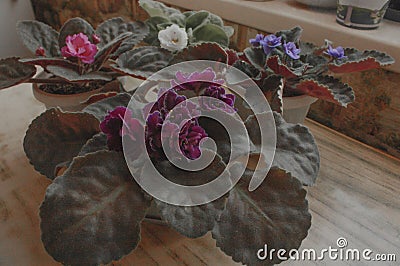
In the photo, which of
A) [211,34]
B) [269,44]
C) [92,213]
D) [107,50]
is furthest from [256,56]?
[92,213]

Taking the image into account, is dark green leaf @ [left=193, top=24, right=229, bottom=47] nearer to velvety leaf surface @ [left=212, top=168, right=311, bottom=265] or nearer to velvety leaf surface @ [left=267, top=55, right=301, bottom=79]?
velvety leaf surface @ [left=267, top=55, right=301, bottom=79]

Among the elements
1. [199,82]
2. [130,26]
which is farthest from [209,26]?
[199,82]

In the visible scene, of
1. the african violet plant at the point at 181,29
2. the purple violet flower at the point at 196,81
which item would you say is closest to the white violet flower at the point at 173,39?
the african violet plant at the point at 181,29

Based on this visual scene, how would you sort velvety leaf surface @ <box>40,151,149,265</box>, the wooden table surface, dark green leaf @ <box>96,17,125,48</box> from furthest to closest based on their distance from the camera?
dark green leaf @ <box>96,17,125,48</box>, the wooden table surface, velvety leaf surface @ <box>40,151,149,265</box>

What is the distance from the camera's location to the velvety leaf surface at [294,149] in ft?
1.40

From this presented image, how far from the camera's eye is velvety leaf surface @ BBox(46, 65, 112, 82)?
21.0 inches

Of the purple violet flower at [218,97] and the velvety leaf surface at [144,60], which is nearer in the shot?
the purple violet flower at [218,97]

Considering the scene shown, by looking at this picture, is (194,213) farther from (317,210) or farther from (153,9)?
(153,9)

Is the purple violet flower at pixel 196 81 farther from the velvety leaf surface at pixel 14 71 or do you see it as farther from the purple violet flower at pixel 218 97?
the velvety leaf surface at pixel 14 71

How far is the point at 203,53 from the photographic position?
52cm

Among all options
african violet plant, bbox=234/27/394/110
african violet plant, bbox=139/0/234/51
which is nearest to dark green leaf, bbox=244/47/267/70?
african violet plant, bbox=234/27/394/110

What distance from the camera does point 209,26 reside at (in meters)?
0.67

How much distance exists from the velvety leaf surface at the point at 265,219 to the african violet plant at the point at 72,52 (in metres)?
0.31

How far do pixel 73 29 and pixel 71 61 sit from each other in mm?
105
